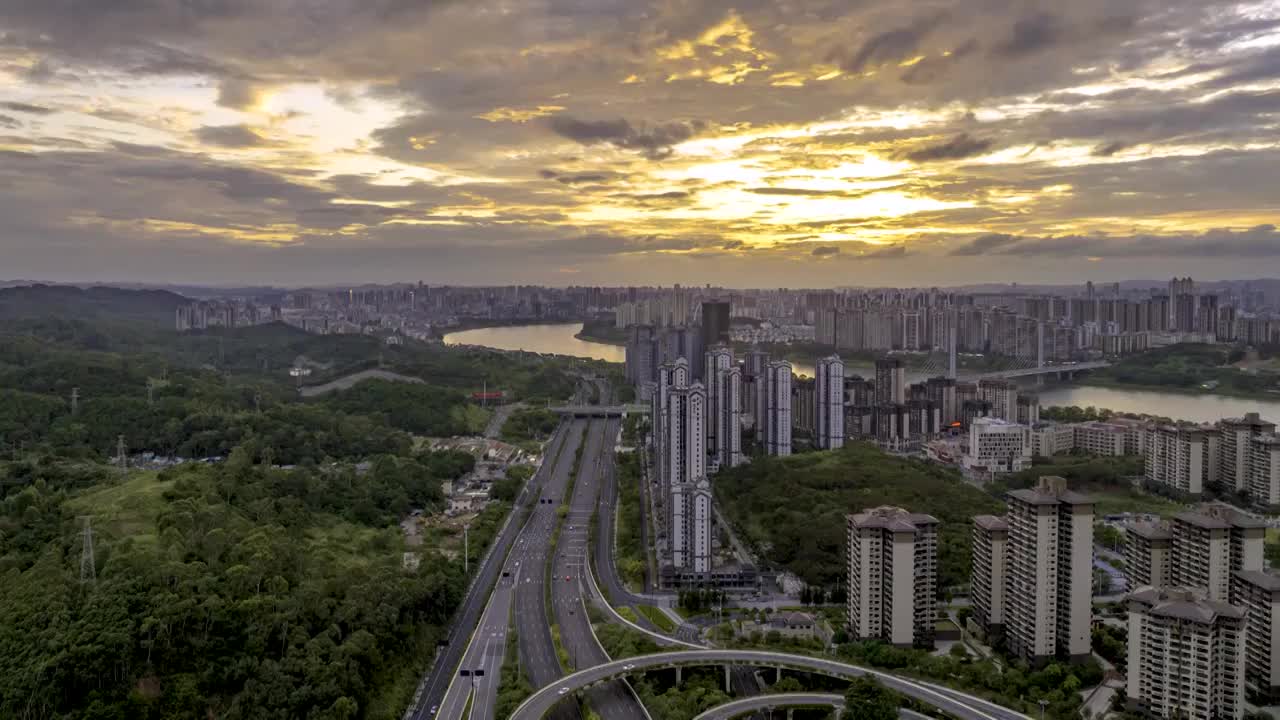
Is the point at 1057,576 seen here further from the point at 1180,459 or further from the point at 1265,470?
the point at 1180,459

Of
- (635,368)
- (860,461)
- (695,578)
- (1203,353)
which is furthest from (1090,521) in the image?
(1203,353)

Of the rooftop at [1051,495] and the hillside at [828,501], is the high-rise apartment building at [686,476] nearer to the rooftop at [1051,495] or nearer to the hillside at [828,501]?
the hillside at [828,501]

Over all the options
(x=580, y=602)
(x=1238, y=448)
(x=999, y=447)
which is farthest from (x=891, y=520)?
(x=999, y=447)

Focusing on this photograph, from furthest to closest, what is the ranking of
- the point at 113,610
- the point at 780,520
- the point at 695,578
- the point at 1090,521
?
1. the point at 780,520
2. the point at 695,578
3. the point at 1090,521
4. the point at 113,610

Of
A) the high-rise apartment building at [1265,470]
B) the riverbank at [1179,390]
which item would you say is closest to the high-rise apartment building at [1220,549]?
the high-rise apartment building at [1265,470]

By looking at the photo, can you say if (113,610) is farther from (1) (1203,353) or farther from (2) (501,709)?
(1) (1203,353)

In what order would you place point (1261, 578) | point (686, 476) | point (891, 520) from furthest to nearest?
point (686, 476) < point (891, 520) < point (1261, 578)
